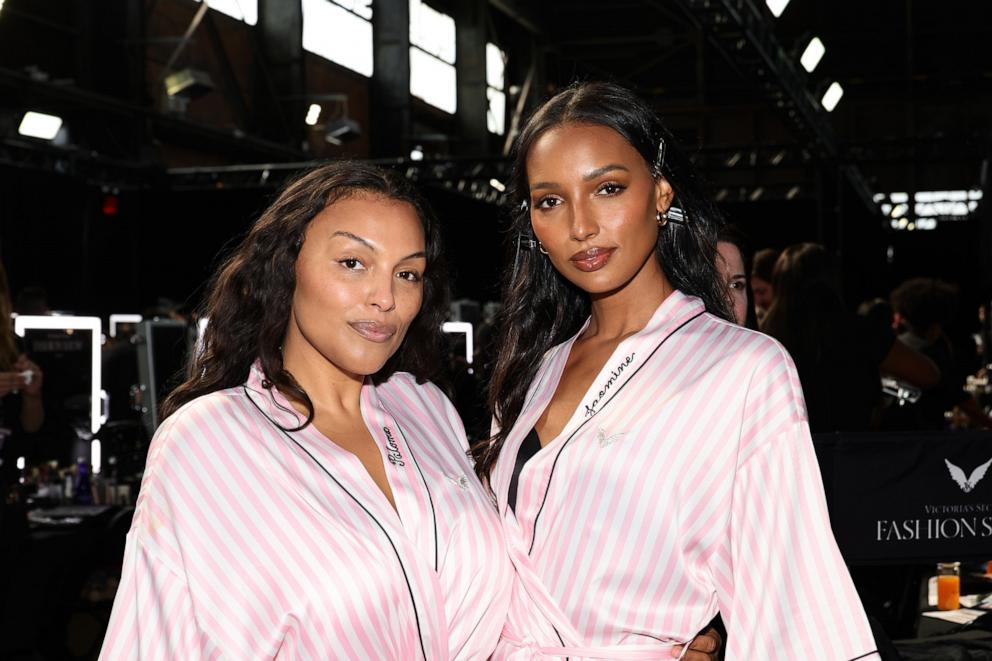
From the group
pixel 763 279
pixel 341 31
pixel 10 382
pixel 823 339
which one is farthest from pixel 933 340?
pixel 341 31

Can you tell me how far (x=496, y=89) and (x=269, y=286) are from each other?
1771cm

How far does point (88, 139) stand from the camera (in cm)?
1127

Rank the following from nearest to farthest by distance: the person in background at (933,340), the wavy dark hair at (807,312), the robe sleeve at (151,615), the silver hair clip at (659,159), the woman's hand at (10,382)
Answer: the robe sleeve at (151,615) < the silver hair clip at (659,159) < the wavy dark hair at (807,312) < the woman's hand at (10,382) < the person in background at (933,340)

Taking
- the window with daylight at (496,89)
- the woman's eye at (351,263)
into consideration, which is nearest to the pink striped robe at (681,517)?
the woman's eye at (351,263)

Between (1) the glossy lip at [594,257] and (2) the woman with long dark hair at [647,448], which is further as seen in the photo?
(1) the glossy lip at [594,257]

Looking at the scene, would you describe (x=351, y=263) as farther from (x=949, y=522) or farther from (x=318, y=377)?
(x=949, y=522)

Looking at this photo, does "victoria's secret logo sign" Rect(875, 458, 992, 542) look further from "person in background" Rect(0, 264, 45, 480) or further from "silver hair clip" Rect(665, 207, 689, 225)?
"person in background" Rect(0, 264, 45, 480)

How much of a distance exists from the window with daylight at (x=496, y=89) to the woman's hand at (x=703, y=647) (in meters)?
16.8

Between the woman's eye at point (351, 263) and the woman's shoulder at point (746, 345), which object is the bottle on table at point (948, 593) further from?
the woman's eye at point (351, 263)

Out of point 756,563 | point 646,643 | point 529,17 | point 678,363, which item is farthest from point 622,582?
point 529,17

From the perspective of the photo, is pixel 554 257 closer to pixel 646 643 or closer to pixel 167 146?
pixel 646 643

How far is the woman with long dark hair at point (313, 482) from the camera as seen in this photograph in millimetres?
1438

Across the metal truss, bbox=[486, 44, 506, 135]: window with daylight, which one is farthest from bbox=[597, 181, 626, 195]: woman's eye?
bbox=[486, 44, 506, 135]: window with daylight

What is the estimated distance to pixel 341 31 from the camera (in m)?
15.1
